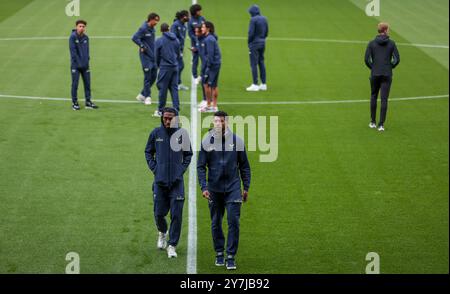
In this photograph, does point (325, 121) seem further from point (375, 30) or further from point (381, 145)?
point (375, 30)

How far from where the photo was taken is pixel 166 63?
21.2 meters

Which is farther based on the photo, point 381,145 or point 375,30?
point 375,30

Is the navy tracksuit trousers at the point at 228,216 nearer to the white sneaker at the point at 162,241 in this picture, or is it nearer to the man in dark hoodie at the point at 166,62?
the white sneaker at the point at 162,241

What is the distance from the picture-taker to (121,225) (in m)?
14.6

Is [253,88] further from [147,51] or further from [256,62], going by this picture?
[147,51]

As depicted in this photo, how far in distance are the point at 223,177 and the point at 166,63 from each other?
8.92 metres

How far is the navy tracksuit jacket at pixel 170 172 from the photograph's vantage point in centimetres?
1307

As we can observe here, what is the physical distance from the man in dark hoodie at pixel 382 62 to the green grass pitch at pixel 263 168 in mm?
685

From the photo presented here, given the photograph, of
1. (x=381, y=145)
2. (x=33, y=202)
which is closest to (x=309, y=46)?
(x=381, y=145)

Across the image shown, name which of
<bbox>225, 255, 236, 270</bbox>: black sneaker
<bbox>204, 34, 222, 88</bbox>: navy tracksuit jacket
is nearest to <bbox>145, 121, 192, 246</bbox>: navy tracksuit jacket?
<bbox>225, 255, 236, 270</bbox>: black sneaker

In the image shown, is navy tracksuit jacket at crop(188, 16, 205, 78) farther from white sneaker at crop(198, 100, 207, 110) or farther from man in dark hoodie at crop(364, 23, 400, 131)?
man in dark hoodie at crop(364, 23, 400, 131)

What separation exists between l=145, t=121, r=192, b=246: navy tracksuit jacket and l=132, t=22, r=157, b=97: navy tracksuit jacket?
9.60 meters

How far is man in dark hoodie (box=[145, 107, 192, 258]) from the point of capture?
42.9 ft

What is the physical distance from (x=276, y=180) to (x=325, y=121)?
189 inches
